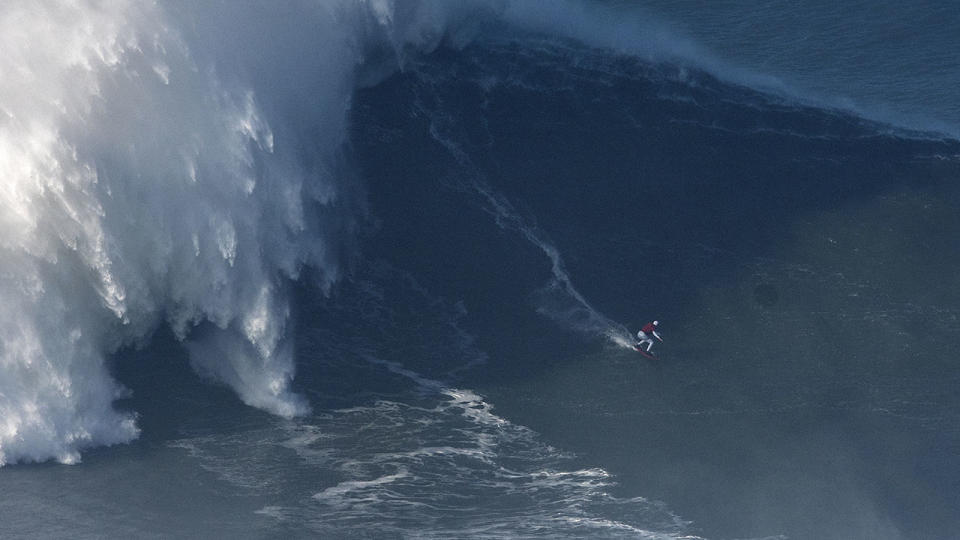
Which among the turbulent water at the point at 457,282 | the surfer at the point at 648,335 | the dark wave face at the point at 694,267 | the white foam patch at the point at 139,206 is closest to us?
the white foam patch at the point at 139,206

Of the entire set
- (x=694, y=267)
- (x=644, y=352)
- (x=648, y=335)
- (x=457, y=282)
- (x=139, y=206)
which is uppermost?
(x=694, y=267)

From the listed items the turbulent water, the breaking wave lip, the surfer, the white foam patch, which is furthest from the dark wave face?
the white foam patch

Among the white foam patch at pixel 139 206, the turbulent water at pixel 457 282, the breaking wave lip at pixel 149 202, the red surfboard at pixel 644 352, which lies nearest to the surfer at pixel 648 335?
the red surfboard at pixel 644 352

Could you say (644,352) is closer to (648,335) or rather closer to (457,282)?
(648,335)

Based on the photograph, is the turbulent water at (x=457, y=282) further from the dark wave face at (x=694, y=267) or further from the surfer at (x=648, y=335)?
the surfer at (x=648, y=335)

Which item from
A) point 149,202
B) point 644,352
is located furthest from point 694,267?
point 149,202

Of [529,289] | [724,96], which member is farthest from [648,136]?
[529,289]

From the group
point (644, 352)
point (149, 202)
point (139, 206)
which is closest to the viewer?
point (139, 206)

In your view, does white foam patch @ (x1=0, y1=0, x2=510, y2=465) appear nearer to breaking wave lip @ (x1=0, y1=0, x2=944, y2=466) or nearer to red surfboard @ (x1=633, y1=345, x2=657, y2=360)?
breaking wave lip @ (x1=0, y1=0, x2=944, y2=466)

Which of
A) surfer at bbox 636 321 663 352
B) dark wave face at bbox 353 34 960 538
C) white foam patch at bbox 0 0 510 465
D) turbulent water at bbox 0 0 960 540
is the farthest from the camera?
surfer at bbox 636 321 663 352
